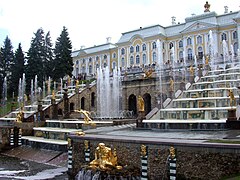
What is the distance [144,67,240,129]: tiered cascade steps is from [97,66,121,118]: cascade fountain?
31.0 ft

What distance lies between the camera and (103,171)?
37.3ft

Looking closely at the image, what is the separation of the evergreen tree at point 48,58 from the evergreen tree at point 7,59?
6.85 metres

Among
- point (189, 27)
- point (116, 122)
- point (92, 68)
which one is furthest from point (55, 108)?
point (92, 68)

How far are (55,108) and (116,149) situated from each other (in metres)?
19.8

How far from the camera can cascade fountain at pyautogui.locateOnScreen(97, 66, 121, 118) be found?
107 ft

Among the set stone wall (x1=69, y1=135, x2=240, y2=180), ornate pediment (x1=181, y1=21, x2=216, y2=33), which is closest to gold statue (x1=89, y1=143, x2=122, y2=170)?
stone wall (x1=69, y1=135, x2=240, y2=180)

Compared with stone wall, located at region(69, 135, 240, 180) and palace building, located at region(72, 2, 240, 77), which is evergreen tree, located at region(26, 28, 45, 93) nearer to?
palace building, located at region(72, 2, 240, 77)

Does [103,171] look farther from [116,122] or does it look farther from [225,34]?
[225,34]

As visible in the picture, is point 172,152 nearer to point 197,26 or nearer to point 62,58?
point 62,58

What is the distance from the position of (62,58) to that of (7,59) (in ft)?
45.2

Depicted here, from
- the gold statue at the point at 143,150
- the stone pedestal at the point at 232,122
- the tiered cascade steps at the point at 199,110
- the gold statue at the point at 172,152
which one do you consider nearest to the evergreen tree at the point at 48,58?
the tiered cascade steps at the point at 199,110

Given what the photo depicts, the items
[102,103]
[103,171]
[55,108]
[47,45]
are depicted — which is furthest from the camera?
[47,45]

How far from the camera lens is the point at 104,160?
11562 millimetres

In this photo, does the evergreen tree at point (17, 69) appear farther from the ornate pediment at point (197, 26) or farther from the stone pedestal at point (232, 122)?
the stone pedestal at point (232, 122)
